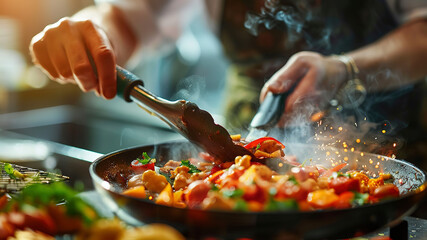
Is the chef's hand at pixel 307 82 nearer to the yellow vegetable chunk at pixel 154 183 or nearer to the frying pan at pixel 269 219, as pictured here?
the yellow vegetable chunk at pixel 154 183

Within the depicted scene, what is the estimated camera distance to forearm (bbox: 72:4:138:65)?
2238 millimetres

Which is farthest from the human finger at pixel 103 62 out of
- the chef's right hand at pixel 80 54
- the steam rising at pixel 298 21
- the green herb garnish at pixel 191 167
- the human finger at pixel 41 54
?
the steam rising at pixel 298 21

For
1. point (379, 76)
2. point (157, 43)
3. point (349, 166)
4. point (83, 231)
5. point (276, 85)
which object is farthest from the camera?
point (157, 43)

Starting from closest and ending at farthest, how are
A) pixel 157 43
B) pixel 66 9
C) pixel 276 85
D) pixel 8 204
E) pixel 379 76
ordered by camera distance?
pixel 8 204 → pixel 276 85 → pixel 379 76 → pixel 157 43 → pixel 66 9

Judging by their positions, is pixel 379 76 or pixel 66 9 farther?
pixel 66 9

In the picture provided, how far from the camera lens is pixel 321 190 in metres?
1.03

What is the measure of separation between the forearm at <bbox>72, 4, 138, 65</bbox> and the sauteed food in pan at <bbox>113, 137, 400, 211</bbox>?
97 cm

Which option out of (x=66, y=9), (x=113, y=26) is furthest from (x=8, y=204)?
(x=66, y=9)

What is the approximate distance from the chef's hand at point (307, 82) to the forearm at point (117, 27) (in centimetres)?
88

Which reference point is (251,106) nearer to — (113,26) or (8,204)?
(113,26)

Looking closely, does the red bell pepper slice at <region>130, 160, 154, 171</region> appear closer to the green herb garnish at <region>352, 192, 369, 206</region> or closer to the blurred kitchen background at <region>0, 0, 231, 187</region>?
the blurred kitchen background at <region>0, 0, 231, 187</region>

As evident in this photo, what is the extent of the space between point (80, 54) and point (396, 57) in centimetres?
149

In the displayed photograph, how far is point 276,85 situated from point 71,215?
1020mm

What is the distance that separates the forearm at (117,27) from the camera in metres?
2.24
